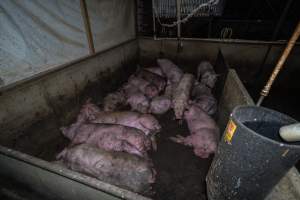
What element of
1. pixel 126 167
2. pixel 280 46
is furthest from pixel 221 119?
pixel 280 46

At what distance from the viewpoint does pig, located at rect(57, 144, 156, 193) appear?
218cm

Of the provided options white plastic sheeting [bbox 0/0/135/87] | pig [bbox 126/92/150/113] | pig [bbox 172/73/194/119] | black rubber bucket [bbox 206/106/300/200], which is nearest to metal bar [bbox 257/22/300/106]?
black rubber bucket [bbox 206/106/300/200]

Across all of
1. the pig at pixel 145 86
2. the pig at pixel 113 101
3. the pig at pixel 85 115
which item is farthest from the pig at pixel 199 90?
the pig at pixel 85 115

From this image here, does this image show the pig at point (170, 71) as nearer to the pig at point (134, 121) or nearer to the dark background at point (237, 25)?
the dark background at point (237, 25)

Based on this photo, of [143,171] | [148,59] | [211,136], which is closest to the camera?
[143,171]

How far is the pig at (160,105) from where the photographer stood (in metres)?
3.73

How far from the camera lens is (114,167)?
2.20 m

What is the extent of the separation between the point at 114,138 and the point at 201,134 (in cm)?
140

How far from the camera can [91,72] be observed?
3.72 m

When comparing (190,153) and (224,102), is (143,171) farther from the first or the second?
(224,102)

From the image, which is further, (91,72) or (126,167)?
(91,72)

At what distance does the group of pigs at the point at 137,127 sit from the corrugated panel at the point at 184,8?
1.29 metres

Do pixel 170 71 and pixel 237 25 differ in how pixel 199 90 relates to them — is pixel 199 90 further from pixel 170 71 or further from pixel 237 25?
pixel 237 25

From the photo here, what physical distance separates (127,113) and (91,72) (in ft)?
4.15
